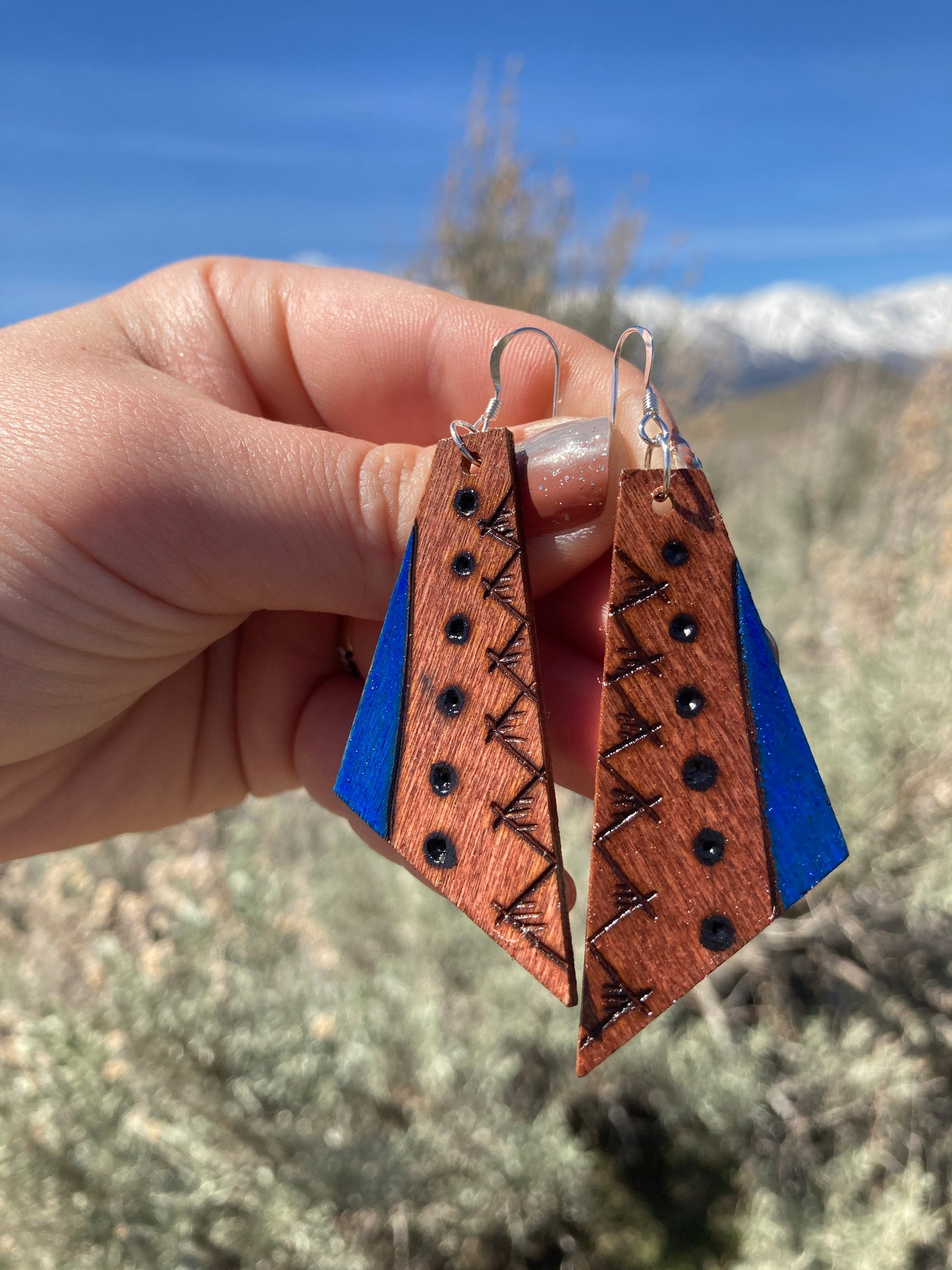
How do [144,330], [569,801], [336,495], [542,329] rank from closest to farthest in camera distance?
[336,495], [542,329], [144,330], [569,801]

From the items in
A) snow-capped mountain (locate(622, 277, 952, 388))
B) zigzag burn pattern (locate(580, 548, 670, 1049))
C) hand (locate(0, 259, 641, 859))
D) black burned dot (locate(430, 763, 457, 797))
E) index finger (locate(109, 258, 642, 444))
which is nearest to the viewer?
zigzag burn pattern (locate(580, 548, 670, 1049))

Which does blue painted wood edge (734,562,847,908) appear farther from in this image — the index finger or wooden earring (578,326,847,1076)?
the index finger

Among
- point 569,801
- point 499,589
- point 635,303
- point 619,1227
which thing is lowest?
point 619,1227

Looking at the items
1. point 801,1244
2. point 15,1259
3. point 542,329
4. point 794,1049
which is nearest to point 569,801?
point 794,1049

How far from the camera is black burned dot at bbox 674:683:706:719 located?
1.22 meters

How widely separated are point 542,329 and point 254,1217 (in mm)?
2450

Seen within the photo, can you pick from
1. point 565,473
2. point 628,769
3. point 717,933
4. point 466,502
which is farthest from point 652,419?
point 717,933

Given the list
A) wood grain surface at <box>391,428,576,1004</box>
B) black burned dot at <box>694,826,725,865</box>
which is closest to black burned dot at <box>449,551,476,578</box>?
wood grain surface at <box>391,428,576,1004</box>

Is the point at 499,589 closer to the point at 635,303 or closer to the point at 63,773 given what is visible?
the point at 63,773

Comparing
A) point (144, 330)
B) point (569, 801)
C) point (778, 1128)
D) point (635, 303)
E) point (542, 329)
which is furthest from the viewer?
point (635, 303)

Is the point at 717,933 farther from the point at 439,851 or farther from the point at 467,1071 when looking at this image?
the point at 467,1071

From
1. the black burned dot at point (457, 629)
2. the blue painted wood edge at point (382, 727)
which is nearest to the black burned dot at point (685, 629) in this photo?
the black burned dot at point (457, 629)

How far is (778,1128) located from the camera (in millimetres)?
2895

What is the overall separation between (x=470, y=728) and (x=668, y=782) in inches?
11.7
